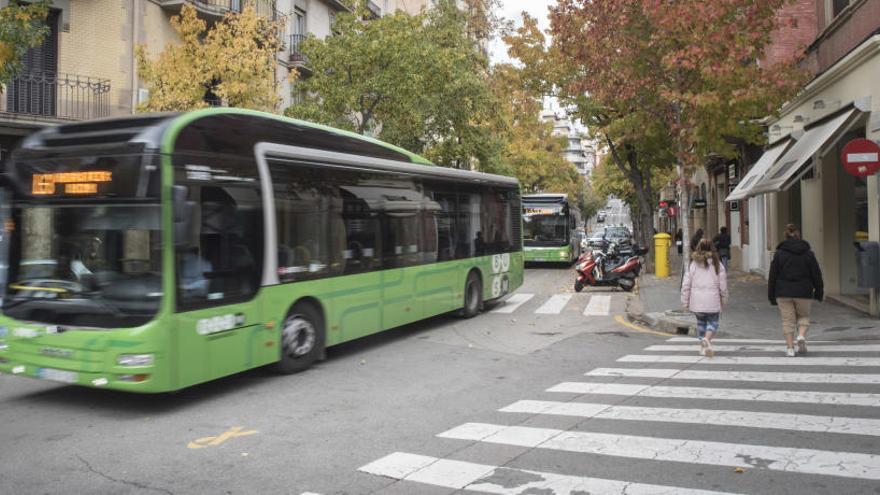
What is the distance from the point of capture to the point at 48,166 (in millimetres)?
7098

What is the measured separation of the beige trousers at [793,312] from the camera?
9.26m

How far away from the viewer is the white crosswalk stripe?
969 cm

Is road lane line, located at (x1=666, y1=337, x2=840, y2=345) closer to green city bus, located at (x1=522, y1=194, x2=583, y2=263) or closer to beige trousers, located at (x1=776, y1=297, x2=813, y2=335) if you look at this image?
beige trousers, located at (x1=776, y1=297, x2=813, y2=335)

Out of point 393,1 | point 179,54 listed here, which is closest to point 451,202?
point 179,54

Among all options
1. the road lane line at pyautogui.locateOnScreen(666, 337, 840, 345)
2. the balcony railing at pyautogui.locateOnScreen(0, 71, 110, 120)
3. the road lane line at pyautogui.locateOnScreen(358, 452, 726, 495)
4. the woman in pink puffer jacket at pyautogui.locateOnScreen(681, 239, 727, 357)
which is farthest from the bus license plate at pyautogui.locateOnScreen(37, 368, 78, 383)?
the balcony railing at pyautogui.locateOnScreen(0, 71, 110, 120)

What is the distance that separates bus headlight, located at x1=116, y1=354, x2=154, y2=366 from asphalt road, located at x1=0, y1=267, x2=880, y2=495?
573 mm

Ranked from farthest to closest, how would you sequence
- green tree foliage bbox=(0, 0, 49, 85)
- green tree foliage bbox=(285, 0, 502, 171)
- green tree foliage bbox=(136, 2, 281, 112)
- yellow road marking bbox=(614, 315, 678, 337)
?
green tree foliage bbox=(285, 0, 502, 171) → green tree foliage bbox=(136, 2, 281, 112) → yellow road marking bbox=(614, 315, 678, 337) → green tree foliage bbox=(0, 0, 49, 85)

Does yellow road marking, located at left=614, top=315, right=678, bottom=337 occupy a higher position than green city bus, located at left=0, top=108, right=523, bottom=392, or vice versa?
green city bus, located at left=0, top=108, right=523, bottom=392

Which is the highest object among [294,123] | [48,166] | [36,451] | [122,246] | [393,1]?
[393,1]

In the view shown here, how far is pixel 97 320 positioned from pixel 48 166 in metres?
1.80

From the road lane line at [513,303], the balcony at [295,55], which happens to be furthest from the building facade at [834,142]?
the balcony at [295,55]

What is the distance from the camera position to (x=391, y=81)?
21.1 m

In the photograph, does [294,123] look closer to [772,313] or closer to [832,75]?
[772,313]

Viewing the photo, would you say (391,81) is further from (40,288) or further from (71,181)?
(40,288)
